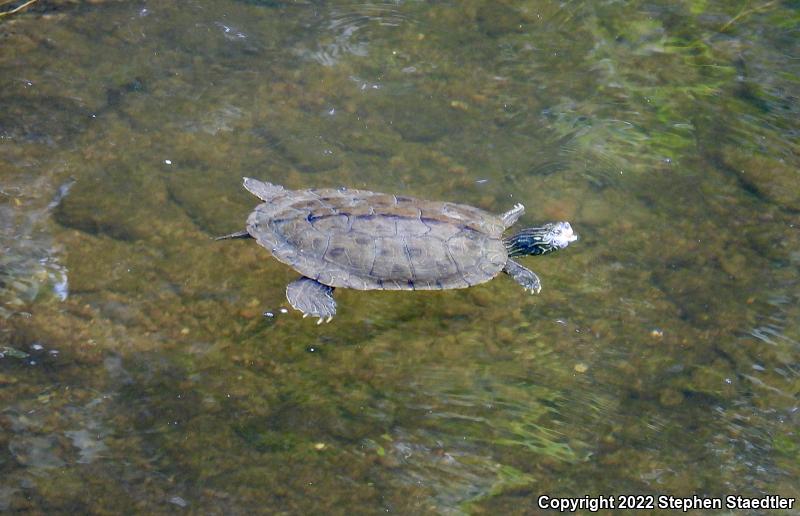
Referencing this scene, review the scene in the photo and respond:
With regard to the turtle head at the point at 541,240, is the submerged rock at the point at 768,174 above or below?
above

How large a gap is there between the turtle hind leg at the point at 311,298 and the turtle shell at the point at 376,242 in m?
0.05

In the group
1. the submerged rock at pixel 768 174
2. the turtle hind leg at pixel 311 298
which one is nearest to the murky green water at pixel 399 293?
the submerged rock at pixel 768 174

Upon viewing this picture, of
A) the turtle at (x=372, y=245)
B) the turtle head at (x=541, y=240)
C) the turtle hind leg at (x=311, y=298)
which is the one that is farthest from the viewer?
the turtle head at (x=541, y=240)

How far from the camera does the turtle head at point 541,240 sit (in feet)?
14.6

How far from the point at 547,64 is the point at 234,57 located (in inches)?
95.8

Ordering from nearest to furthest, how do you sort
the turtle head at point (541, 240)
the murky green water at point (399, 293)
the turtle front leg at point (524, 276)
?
the murky green water at point (399, 293), the turtle front leg at point (524, 276), the turtle head at point (541, 240)

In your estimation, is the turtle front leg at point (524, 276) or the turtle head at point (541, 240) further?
the turtle head at point (541, 240)

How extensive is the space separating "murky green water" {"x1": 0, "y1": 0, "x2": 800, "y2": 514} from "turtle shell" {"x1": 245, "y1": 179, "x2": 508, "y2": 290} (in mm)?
226

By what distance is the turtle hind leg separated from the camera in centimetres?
396

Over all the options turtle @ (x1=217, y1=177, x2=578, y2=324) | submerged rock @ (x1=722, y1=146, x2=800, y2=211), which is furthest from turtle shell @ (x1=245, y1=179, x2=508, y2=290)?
submerged rock @ (x1=722, y1=146, x2=800, y2=211)

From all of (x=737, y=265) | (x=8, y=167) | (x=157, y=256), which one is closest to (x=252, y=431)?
(x=157, y=256)

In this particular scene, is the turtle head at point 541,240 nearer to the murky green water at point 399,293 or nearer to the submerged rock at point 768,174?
the murky green water at point 399,293

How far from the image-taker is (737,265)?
456cm

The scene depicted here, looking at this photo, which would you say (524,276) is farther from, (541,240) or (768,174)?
(768,174)
